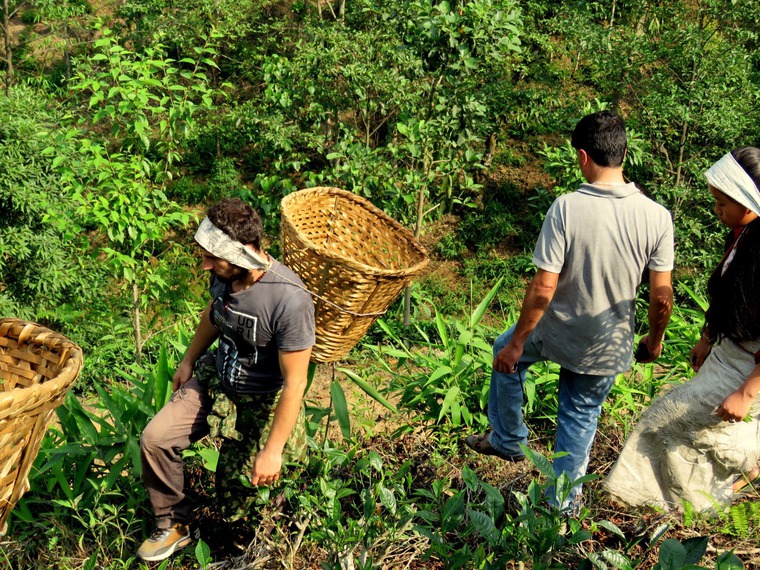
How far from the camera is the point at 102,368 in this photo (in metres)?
6.35

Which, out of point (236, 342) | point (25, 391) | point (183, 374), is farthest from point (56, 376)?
point (183, 374)

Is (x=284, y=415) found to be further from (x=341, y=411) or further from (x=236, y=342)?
(x=341, y=411)

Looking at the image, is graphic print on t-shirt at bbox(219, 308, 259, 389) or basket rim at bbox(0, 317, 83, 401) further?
graphic print on t-shirt at bbox(219, 308, 259, 389)

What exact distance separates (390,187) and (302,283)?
3.00 m

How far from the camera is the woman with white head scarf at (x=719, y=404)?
2.53m

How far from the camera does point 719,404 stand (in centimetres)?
262

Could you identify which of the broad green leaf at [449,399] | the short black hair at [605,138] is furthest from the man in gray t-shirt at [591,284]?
the broad green leaf at [449,399]

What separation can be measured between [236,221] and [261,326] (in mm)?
349

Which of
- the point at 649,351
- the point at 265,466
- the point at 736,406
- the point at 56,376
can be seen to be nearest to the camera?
the point at 56,376

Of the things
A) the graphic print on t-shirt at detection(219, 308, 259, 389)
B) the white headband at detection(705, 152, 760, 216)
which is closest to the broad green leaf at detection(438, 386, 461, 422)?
the graphic print on t-shirt at detection(219, 308, 259, 389)

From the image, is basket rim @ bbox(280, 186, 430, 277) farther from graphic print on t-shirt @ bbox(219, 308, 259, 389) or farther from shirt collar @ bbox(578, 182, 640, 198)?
shirt collar @ bbox(578, 182, 640, 198)

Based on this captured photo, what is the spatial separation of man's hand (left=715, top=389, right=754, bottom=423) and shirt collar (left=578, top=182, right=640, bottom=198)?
73 cm

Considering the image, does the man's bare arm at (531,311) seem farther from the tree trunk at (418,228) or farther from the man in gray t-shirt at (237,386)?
the tree trunk at (418,228)

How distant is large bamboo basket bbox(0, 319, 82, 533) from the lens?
1971 millimetres
